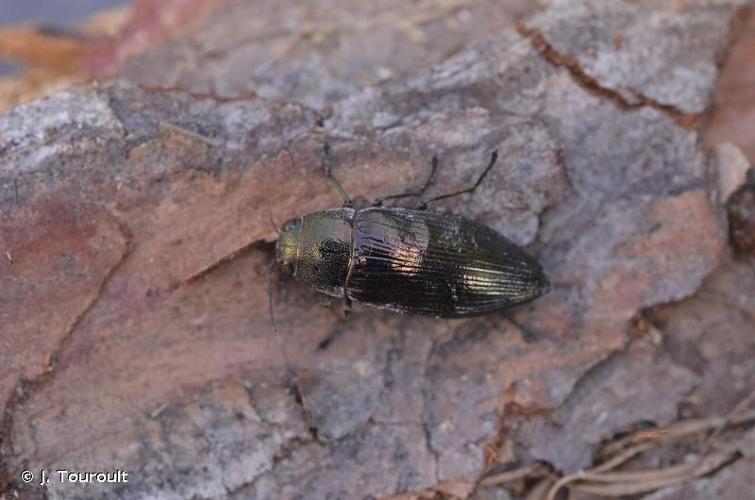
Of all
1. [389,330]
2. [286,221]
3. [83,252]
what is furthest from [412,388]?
[83,252]

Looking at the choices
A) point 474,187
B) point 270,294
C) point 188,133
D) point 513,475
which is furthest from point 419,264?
point 188,133

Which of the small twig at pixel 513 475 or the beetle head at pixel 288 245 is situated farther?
the small twig at pixel 513 475

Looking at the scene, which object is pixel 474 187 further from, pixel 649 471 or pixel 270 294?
pixel 649 471

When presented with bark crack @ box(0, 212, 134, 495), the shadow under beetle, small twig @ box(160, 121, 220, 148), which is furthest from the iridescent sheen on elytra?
bark crack @ box(0, 212, 134, 495)

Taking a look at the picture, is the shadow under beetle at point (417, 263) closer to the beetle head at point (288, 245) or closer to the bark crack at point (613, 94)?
the beetle head at point (288, 245)

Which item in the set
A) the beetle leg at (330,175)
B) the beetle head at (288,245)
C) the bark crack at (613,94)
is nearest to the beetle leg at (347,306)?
the beetle head at (288,245)

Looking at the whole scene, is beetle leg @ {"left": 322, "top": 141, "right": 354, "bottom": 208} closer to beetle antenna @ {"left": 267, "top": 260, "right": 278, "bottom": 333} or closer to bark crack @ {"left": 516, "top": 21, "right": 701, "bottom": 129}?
beetle antenna @ {"left": 267, "top": 260, "right": 278, "bottom": 333}
